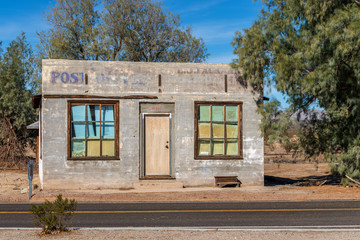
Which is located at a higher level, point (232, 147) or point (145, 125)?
point (145, 125)

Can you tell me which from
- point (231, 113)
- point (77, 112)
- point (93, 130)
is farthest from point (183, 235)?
point (231, 113)

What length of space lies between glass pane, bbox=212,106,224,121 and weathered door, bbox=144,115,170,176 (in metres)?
1.66

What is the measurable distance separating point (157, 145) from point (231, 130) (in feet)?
8.87

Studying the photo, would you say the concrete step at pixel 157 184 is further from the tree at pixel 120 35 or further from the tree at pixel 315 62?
the tree at pixel 120 35

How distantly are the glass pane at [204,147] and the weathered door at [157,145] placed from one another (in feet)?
3.73

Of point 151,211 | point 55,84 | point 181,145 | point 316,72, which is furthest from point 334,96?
point 55,84

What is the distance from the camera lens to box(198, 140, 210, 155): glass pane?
1692 cm

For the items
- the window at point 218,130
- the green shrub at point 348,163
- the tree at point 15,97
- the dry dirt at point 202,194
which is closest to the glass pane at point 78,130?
the dry dirt at point 202,194

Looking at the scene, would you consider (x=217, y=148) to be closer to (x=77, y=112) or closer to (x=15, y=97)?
(x=77, y=112)

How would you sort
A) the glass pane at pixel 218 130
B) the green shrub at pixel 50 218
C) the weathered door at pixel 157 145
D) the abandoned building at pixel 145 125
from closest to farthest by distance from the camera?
the green shrub at pixel 50 218, the abandoned building at pixel 145 125, the weathered door at pixel 157 145, the glass pane at pixel 218 130

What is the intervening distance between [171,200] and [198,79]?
501cm

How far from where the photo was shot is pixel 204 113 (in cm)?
1697

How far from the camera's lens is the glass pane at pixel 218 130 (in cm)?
1703

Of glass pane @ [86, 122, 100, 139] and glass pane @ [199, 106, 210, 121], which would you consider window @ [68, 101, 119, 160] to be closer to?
glass pane @ [86, 122, 100, 139]
